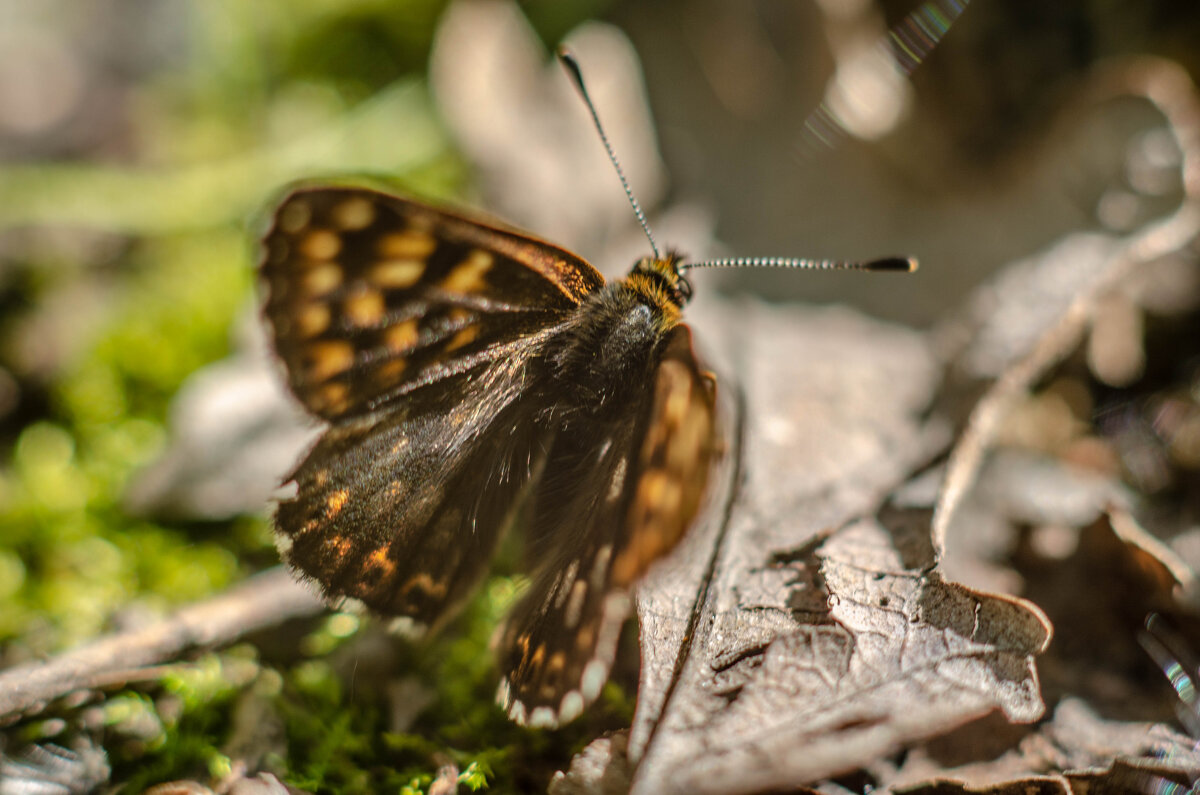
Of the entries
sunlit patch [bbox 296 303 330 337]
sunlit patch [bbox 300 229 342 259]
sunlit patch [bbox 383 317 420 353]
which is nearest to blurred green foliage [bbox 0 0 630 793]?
sunlit patch [bbox 300 229 342 259]

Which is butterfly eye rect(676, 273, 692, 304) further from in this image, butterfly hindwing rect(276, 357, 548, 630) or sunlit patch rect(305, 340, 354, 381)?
sunlit patch rect(305, 340, 354, 381)

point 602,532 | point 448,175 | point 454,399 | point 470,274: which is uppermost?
point 448,175

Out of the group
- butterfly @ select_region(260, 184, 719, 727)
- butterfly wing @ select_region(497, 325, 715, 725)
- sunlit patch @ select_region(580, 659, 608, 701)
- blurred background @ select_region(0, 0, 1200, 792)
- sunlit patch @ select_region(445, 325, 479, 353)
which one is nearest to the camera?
butterfly wing @ select_region(497, 325, 715, 725)

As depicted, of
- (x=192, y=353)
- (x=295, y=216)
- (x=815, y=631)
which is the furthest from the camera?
(x=192, y=353)

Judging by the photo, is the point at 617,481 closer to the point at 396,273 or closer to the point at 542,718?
the point at 542,718

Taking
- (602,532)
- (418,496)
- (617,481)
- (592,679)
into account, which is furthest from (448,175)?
(592,679)

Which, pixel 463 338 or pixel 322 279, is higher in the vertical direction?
pixel 322 279
